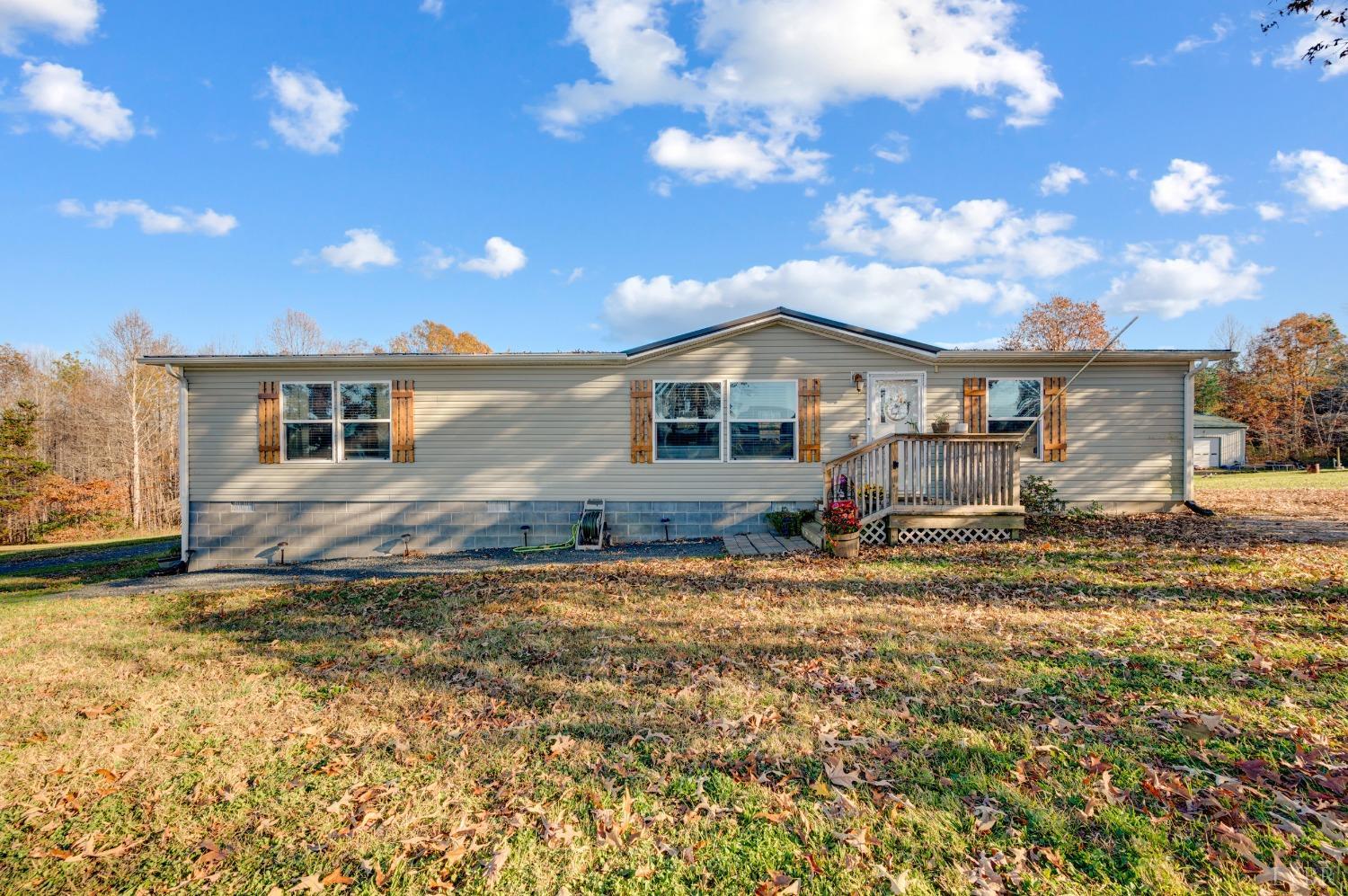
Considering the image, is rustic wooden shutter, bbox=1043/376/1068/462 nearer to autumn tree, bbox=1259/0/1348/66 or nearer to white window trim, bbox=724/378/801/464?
white window trim, bbox=724/378/801/464

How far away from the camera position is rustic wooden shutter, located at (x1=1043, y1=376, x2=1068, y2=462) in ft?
35.2

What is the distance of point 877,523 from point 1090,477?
4760mm

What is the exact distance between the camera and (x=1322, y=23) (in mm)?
6824

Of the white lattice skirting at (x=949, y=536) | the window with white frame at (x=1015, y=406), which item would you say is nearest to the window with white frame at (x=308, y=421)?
the white lattice skirting at (x=949, y=536)

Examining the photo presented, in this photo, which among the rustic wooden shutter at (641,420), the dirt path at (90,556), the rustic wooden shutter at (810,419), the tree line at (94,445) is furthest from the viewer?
the tree line at (94,445)

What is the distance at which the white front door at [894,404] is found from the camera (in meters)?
10.5

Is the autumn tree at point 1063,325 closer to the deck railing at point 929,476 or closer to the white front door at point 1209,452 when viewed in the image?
the white front door at point 1209,452

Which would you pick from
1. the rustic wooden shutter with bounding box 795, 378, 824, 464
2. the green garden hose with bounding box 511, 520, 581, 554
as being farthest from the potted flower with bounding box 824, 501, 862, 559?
the green garden hose with bounding box 511, 520, 581, 554

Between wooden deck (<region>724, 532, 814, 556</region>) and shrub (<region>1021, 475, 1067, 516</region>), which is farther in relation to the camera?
shrub (<region>1021, 475, 1067, 516</region>)

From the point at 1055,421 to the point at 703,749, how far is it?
10423 millimetres

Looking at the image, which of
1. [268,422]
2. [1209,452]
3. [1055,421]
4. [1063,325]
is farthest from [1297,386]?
[268,422]

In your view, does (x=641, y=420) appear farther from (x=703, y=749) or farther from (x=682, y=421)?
(x=703, y=749)

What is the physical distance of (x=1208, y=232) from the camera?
1800cm

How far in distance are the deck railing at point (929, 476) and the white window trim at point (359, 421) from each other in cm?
758
